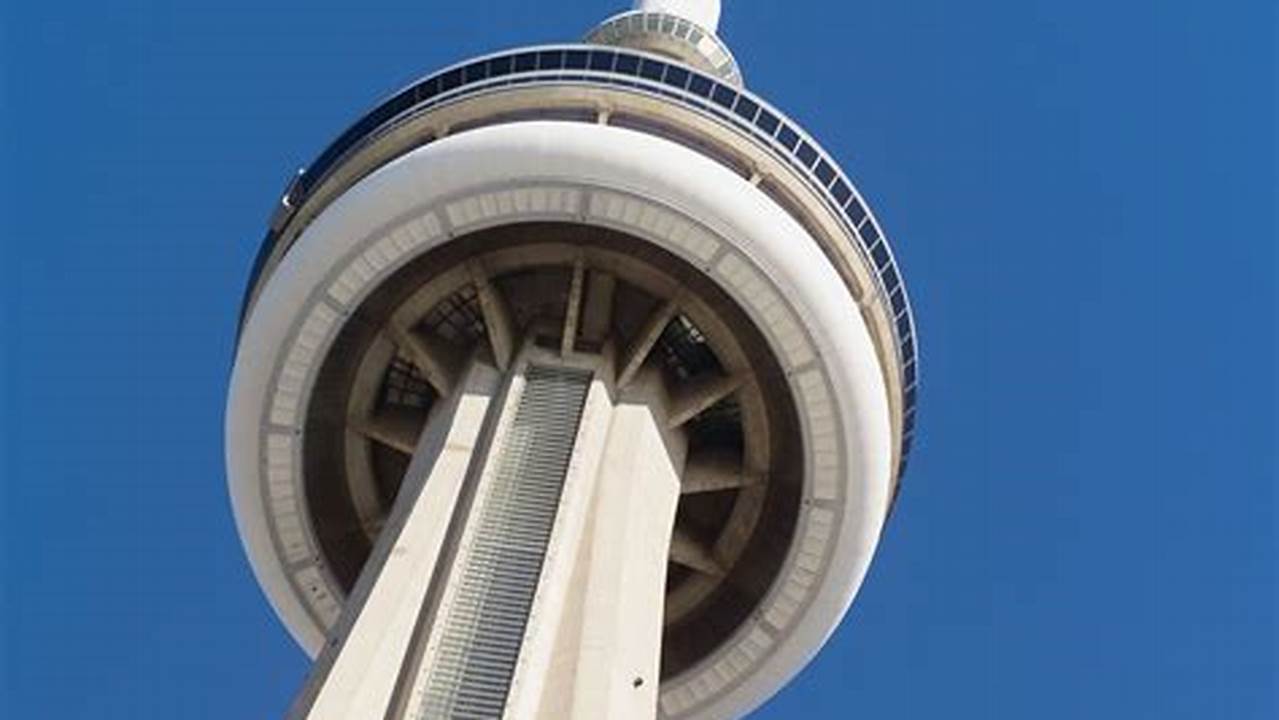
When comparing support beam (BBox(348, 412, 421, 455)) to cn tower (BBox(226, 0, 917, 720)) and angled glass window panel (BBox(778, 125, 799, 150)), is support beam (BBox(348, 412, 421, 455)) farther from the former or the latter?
angled glass window panel (BBox(778, 125, 799, 150))

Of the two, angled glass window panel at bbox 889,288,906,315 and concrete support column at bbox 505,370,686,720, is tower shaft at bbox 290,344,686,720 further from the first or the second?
angled glass window panel at bbox 889,288,906,315

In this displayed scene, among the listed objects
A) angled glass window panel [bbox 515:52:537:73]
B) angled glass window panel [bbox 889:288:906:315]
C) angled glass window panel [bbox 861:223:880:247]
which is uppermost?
angled glass window panel [bbox 515:52:537:73]

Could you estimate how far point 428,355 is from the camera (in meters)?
33.9

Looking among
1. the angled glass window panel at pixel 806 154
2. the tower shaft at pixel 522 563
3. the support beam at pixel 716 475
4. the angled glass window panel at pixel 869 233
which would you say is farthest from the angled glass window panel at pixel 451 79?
the support beam at pixel 716 475

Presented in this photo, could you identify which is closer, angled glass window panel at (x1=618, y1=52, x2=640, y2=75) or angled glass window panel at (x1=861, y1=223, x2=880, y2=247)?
angled glass window panel at (x1=618, y1=52, x2=640, y2=75)

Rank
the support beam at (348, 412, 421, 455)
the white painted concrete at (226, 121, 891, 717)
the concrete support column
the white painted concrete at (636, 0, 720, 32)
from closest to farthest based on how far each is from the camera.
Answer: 1. the concrete support column
2. the white painted concrete at (226, 121, 891, 717)
3. the support beam at (348, 412, 421, 455)
4. the white painted concrete at (636, 0, 720, 32)

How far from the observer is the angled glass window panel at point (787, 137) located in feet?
113

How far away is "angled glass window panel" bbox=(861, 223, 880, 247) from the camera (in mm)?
35344

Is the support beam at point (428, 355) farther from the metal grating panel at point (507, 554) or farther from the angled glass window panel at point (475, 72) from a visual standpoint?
the angled glass window panel at point (475, 72)

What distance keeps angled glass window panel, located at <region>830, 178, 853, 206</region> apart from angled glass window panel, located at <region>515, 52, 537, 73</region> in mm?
6616

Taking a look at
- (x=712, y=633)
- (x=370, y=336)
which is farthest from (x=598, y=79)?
(x=712, y=633)

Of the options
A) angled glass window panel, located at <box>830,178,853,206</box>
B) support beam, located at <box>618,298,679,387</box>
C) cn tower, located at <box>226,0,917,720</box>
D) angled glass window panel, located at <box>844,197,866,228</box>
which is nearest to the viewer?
cn tower, located at <box>226,0,917,720</box>

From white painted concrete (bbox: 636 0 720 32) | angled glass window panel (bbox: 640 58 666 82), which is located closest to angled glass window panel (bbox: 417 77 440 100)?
angled glass window panel (bbox: 640 58 666 82)

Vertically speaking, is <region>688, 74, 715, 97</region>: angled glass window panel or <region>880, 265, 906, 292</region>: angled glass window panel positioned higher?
<region>688, 74, 715, 97</region>: angled glass window panel
